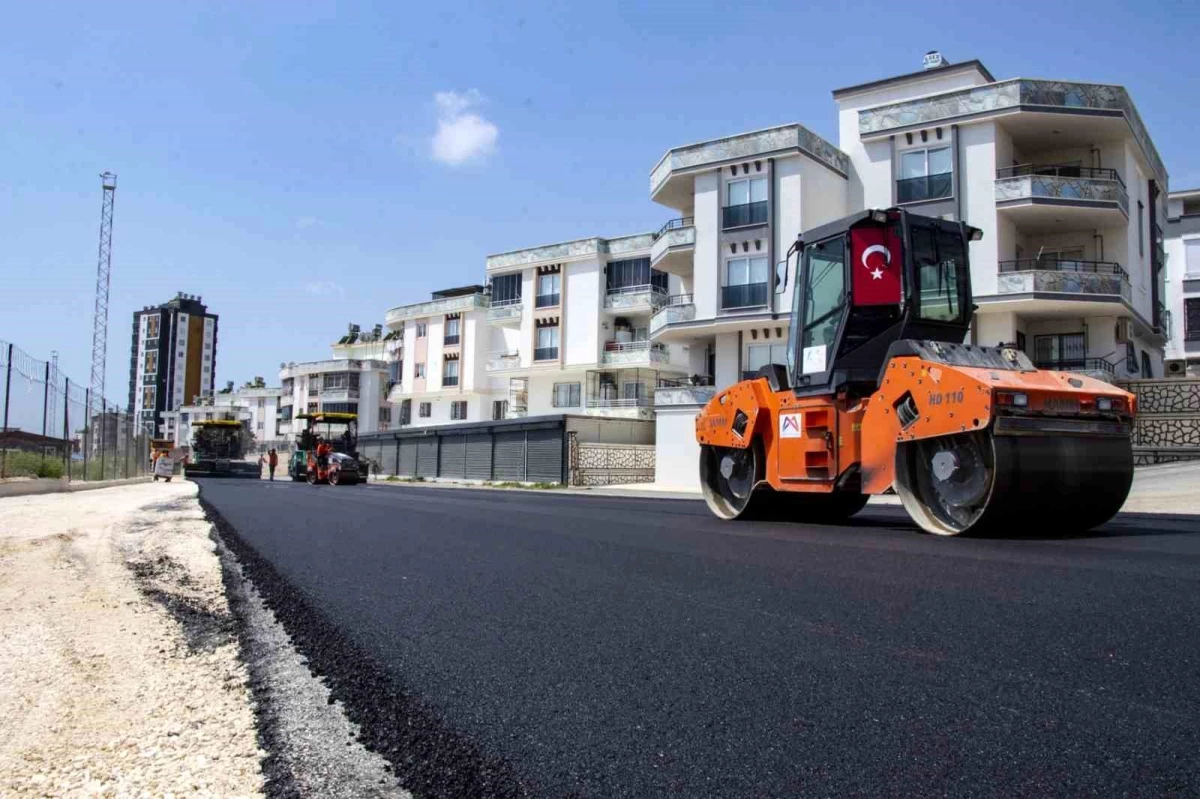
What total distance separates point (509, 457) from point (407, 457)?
41.0 ft

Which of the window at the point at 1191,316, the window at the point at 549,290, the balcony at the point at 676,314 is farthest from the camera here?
the window at the point at 549,290

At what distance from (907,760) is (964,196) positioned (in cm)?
2806

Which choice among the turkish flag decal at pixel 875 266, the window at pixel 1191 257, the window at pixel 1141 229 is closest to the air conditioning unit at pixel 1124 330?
the window at pixel 1141 229

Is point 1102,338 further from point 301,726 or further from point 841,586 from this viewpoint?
point 301,726

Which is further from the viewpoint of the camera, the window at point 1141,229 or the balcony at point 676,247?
the balcony at point 676,247

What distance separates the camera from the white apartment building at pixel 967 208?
26.2m

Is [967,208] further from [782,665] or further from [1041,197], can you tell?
[782,665]

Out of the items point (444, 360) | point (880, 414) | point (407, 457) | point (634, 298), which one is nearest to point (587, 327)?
point (634, 298)

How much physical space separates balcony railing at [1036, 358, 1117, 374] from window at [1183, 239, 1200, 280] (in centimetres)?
2042

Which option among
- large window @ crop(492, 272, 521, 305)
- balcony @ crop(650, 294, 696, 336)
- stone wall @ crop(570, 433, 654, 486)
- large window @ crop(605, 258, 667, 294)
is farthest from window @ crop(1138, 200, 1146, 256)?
large window @ crop(492, 272, 521, 305)

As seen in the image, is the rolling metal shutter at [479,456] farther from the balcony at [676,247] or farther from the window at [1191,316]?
the window at [1191,316]

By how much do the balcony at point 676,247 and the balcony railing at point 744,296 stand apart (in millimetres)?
2412

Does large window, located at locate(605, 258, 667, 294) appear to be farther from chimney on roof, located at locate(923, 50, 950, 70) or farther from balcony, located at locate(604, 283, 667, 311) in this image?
chimney on roof, located at locate(923, 50, 950, 70)

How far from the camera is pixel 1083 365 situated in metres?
26.2
